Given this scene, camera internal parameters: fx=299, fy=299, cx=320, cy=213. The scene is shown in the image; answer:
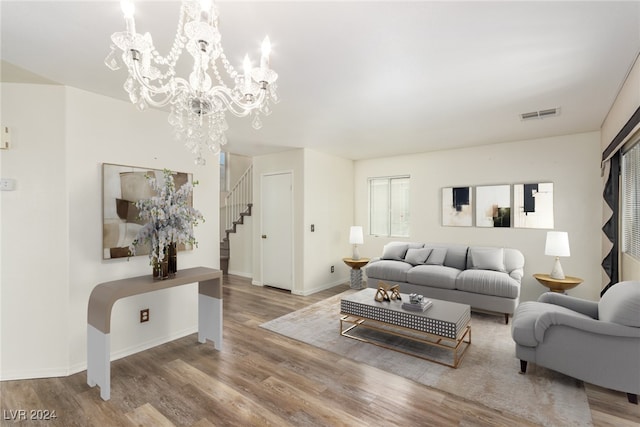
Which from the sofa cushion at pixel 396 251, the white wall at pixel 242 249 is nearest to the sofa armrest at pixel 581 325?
the sofa cushion at pixel 396 251

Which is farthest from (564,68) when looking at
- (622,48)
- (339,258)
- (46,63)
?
(339,258)

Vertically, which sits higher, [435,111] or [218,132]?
[435,111]

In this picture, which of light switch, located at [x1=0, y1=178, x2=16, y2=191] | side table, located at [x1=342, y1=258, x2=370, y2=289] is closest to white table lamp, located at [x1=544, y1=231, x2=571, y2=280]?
side table, located at [x1=342, y1=258, x2=370, y2=289]

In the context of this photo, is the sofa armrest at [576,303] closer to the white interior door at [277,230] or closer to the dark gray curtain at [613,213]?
the dark gray curtain at [613,213]

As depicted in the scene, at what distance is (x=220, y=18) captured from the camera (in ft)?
5.68

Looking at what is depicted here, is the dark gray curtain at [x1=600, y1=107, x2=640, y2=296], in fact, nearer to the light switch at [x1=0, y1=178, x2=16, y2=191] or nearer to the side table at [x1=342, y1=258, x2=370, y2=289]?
the side table at [x1=342, y1=258, x2=370, y2=289]

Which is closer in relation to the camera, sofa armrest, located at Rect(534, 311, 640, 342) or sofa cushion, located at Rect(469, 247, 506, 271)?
sofa armrest, located at Rect(534, 311, 640, 342)

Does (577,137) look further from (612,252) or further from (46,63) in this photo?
(46,63)

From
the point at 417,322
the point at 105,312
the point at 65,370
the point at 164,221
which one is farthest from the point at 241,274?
the point at 417,322

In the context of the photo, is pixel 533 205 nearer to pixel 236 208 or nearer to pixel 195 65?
pixel 195 65

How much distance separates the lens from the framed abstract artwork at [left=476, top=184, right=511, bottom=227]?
4.61 metres

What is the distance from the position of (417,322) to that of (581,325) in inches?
47.8

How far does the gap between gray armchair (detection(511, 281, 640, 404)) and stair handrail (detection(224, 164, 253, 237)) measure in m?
5.28

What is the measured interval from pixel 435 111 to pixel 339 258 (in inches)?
135
